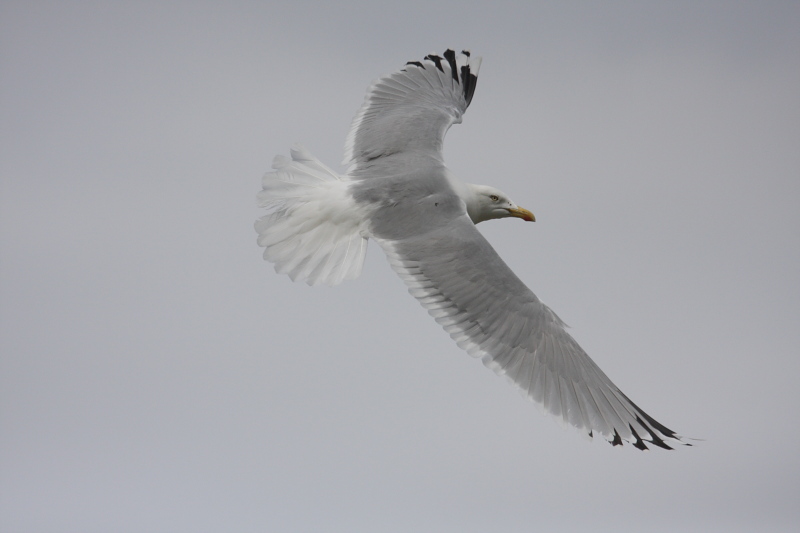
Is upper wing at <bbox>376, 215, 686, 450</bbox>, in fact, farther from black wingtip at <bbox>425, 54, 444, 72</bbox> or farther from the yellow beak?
black wingtip at <bbox>425, 54, 444, 72</bbox>

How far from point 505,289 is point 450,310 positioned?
0.23 meters

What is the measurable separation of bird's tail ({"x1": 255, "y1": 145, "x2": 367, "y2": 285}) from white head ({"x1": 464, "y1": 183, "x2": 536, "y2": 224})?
70cm

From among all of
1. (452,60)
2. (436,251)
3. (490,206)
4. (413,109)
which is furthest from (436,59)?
(436,251)

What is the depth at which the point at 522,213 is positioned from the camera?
15.2ft

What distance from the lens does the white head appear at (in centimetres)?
444

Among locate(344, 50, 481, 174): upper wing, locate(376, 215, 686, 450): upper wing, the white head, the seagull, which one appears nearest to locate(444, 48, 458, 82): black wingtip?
locate(344, 50, 481, 174): upper wing

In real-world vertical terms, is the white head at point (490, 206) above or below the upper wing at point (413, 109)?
below

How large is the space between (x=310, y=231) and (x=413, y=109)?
1193 millimetres

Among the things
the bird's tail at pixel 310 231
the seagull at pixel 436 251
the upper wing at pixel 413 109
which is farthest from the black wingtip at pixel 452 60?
the bird's tail at pixel 310 231

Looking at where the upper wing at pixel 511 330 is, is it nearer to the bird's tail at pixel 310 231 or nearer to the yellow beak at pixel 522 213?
the bird's tail at pixel 310 231

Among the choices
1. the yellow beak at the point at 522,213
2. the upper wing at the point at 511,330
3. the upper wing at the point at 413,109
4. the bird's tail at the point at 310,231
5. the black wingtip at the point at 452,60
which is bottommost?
the upper wing at the point at 511,330

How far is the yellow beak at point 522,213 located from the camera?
4.62 metres

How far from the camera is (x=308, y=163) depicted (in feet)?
13.5

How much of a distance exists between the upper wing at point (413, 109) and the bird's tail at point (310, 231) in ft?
1.15
